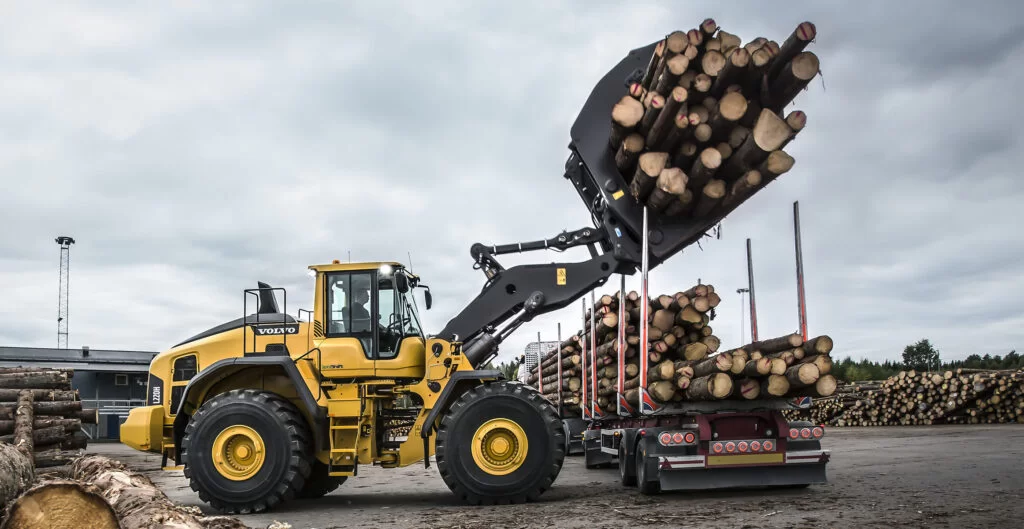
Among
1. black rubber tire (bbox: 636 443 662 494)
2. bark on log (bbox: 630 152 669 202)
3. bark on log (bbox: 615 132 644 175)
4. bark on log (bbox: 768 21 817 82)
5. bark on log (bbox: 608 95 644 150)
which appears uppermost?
bark on log (bbox: 768 21 817 82)

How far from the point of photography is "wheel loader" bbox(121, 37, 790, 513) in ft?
30.4

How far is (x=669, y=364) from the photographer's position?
9.16 metres

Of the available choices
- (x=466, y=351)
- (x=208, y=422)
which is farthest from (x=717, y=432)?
(x=208, y=422)

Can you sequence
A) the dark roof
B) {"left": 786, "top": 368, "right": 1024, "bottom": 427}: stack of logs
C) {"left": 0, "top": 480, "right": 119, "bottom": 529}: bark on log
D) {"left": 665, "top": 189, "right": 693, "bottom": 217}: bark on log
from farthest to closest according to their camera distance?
the dark roof, {"left": 786, "top": 368, "right": 1024, "bottom": 427}: stack of logs, {"left": 665, "top": 189, "right": 693, "bottom": 217}: bark on log, {"left": 0, "top": 480, "right": 119, "bottom": 529}: bark on log

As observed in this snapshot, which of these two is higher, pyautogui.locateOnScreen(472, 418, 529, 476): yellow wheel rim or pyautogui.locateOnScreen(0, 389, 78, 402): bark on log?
pyautogui.locateOnScreen(0, 389, 78, 402): bark on log

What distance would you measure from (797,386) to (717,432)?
1033 millimetres

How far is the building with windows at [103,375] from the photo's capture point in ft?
115

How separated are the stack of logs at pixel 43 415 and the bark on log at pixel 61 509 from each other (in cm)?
1066

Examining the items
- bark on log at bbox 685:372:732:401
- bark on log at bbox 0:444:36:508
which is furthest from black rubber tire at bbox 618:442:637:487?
bark on log at bbox 0:444:36:508

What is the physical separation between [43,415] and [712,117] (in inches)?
566

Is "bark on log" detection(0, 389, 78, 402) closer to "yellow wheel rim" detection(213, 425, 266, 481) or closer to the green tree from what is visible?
"yellow wheel rim" detection(213, 425, 266, 481)

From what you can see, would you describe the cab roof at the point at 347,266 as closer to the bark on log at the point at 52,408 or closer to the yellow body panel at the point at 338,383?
the yellow body panel at the point at 338,383

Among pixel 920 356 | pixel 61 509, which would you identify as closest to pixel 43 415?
pixel 61 509

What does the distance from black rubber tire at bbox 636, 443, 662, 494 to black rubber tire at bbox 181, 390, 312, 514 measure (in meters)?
3.75
